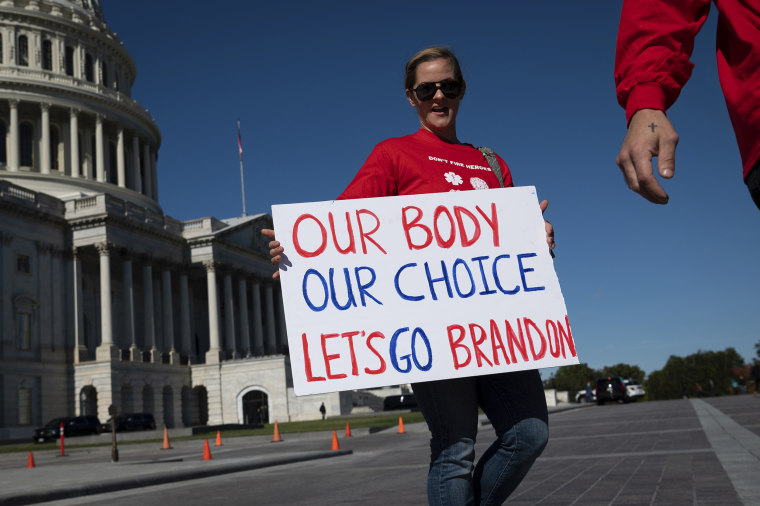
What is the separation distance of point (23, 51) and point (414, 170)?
78.1 m

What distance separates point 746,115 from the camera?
2.70 m

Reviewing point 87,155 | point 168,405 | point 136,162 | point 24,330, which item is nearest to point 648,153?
point 24,330

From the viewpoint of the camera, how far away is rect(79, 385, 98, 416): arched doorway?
56325 millimetres

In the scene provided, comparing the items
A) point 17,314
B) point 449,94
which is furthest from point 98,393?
point 449,94

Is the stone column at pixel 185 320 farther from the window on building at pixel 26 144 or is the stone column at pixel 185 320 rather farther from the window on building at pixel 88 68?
the window on building at pixel 88 68

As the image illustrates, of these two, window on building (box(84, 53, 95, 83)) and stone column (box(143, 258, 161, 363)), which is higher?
window on building (box(84, 53, 95, 83))

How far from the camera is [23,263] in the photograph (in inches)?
2190

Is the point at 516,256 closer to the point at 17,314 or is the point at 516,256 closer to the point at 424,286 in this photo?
the point at 424,286

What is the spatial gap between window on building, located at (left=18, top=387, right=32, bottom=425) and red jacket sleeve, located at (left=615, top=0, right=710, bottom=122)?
56.0 m

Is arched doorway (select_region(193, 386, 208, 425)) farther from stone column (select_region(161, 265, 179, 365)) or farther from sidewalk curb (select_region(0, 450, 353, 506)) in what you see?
sidewalk curb (select_region(0, 450, 353, 506))

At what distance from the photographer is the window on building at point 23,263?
181ft

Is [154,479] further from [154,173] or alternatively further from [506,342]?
[154,173]

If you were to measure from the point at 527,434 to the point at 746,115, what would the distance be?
1.91m

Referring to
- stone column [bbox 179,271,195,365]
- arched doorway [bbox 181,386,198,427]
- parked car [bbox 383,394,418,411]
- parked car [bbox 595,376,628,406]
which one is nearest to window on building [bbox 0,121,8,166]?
stone column [bbox 179,271,195,365]
